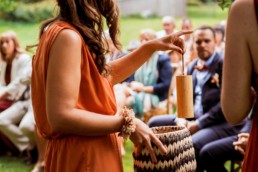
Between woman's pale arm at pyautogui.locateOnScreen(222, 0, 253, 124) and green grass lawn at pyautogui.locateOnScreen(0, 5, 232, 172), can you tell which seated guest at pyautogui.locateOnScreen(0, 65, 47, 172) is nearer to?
green grass lawn at pyautogui.locateOnScreen(0, 5, 232, 172)

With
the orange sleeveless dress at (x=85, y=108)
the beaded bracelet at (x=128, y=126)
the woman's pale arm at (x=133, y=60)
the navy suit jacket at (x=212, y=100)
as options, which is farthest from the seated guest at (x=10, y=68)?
the beaded bracelet at (x=128, y=126)

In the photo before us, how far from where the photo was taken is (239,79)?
1.41 meters

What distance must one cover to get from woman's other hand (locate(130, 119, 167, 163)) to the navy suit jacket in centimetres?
262

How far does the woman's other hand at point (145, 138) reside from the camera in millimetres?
1652

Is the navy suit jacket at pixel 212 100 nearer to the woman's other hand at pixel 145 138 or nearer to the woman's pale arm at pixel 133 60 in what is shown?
the woman's pale arm at pixel 133 60

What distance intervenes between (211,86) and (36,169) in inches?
80.2

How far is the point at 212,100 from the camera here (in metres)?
4.32

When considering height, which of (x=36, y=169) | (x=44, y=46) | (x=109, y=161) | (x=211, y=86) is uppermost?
(x=44, y=46)

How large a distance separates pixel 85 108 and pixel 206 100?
283 cm

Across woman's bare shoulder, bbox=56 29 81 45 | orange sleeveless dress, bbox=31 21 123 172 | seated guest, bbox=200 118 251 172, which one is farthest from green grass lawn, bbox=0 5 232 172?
woman's bare shoulder, bbox=56 29 81 45

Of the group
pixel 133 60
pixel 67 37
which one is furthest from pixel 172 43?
pixel 67 37

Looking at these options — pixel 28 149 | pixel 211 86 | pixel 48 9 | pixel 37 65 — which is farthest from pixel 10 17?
pixel 37 65

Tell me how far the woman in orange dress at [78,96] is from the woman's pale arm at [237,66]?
0.34 m

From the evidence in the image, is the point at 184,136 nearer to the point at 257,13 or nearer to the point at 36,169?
the point at 257,13
